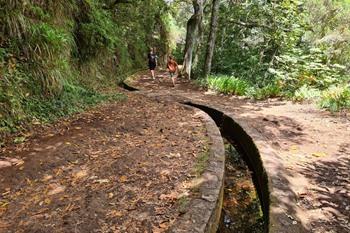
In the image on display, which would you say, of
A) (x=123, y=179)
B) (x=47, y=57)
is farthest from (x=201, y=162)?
(x=47, y=57)

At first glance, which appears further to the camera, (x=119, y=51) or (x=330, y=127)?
(x=119, y=51)

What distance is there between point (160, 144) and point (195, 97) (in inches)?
231

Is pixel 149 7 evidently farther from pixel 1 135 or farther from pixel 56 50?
pixel 1 135

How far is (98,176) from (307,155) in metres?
3.62

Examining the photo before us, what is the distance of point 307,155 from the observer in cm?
577

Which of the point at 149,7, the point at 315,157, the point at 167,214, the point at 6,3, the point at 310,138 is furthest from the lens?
the point at 149,7

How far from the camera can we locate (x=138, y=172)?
4785mm

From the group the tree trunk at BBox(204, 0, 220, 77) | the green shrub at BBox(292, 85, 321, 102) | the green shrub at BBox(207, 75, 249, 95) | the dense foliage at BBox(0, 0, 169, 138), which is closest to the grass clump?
the dense foliage at BBox(0, 0, 169, 138)

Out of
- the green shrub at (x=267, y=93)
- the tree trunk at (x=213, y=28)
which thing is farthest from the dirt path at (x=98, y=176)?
the tree trunk at (x=213, y=28)

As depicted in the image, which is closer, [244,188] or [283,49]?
[244,188]

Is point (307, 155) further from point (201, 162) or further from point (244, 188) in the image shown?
point (201, 162)

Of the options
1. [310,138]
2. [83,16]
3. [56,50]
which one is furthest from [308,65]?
[56,50]

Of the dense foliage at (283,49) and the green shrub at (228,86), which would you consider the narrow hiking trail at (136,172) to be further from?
the green shrub at (228,86)

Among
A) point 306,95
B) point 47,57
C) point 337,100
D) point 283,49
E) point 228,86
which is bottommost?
point 228,86
